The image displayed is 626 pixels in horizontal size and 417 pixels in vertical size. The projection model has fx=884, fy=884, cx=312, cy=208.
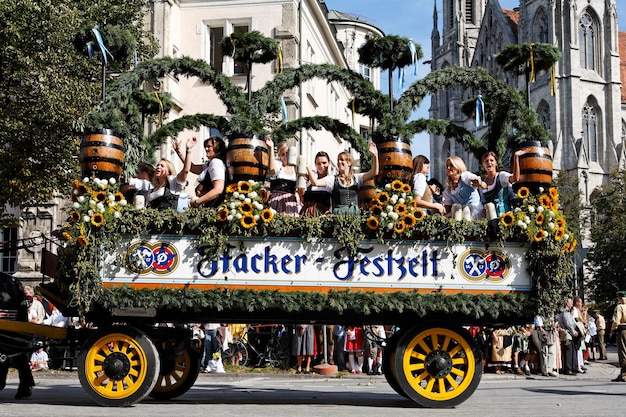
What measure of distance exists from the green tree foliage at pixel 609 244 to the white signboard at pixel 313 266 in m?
40.8

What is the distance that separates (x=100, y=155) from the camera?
9398 mm

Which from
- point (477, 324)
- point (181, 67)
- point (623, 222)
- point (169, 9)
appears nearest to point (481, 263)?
point (477, 324)

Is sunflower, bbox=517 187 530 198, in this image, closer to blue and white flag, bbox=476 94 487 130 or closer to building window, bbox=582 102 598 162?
blue and white flag, bbox=476 94 487 130

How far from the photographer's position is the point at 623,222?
4766 centimetres

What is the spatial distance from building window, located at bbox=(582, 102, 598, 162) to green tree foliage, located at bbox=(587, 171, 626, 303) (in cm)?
2612

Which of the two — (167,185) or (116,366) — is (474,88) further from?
(116,366)

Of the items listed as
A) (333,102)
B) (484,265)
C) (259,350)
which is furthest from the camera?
(333,102)

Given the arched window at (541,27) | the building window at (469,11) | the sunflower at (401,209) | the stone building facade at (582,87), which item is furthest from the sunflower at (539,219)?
the building window at (469,11)

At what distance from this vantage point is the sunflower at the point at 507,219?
9.22 meters

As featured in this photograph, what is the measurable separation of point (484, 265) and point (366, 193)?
1.54 metres

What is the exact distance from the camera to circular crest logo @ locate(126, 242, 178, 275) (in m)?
9.12

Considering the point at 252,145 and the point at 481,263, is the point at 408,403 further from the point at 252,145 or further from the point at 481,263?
the point at 252,145

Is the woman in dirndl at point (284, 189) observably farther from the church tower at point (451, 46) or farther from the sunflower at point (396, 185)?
the church tower at point (451, 46)

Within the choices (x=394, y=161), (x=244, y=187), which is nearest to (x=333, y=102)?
(x=394, y=161)
